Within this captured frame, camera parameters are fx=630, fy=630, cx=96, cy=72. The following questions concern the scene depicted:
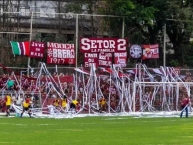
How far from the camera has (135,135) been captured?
2564 cm

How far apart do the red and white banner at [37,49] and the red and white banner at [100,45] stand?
3.54 metres

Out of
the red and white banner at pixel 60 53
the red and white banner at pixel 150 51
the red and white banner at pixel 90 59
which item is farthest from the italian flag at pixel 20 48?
the red and white banner at pixel 150 51

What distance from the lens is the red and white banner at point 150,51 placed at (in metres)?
57.1

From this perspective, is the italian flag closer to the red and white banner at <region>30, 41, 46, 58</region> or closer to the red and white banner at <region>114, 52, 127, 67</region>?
the red and white banner at <region>30, 41, 46, 58</region>

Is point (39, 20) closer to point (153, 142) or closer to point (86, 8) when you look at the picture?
point (86, 8)

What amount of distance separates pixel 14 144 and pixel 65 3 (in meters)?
49.5

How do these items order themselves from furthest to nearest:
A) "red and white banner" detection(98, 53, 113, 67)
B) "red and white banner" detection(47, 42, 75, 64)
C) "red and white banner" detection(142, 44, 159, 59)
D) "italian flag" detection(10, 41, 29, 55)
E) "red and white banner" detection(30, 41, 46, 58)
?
"red and white banner" detection(142, 44, 159, 59) < "red and white banner" detection(98, 53, 113, 67) < "red and white banner" detection(47, 42, 75, 64) < "red and white banner" detection(30, 41, 46, 58) < "italian flag" detection(10, 41, 29, 55)

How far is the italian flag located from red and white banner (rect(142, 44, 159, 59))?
1076cm

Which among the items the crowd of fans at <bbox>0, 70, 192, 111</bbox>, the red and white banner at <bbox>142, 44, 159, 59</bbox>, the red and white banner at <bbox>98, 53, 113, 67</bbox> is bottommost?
the crowd of fans at <bbox>0, 70, 192, 111</bbox>

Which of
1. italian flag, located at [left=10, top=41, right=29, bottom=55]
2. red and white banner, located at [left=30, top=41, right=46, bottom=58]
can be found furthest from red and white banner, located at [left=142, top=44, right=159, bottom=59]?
italian flag, located at [left=10, top=41, right=29, bottom=55]

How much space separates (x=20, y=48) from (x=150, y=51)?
1192cm

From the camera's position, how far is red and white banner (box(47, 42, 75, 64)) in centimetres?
5419

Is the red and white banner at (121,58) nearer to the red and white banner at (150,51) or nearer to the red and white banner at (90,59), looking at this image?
the red and white banner at (90,59)

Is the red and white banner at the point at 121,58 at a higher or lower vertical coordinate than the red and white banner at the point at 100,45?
lower
